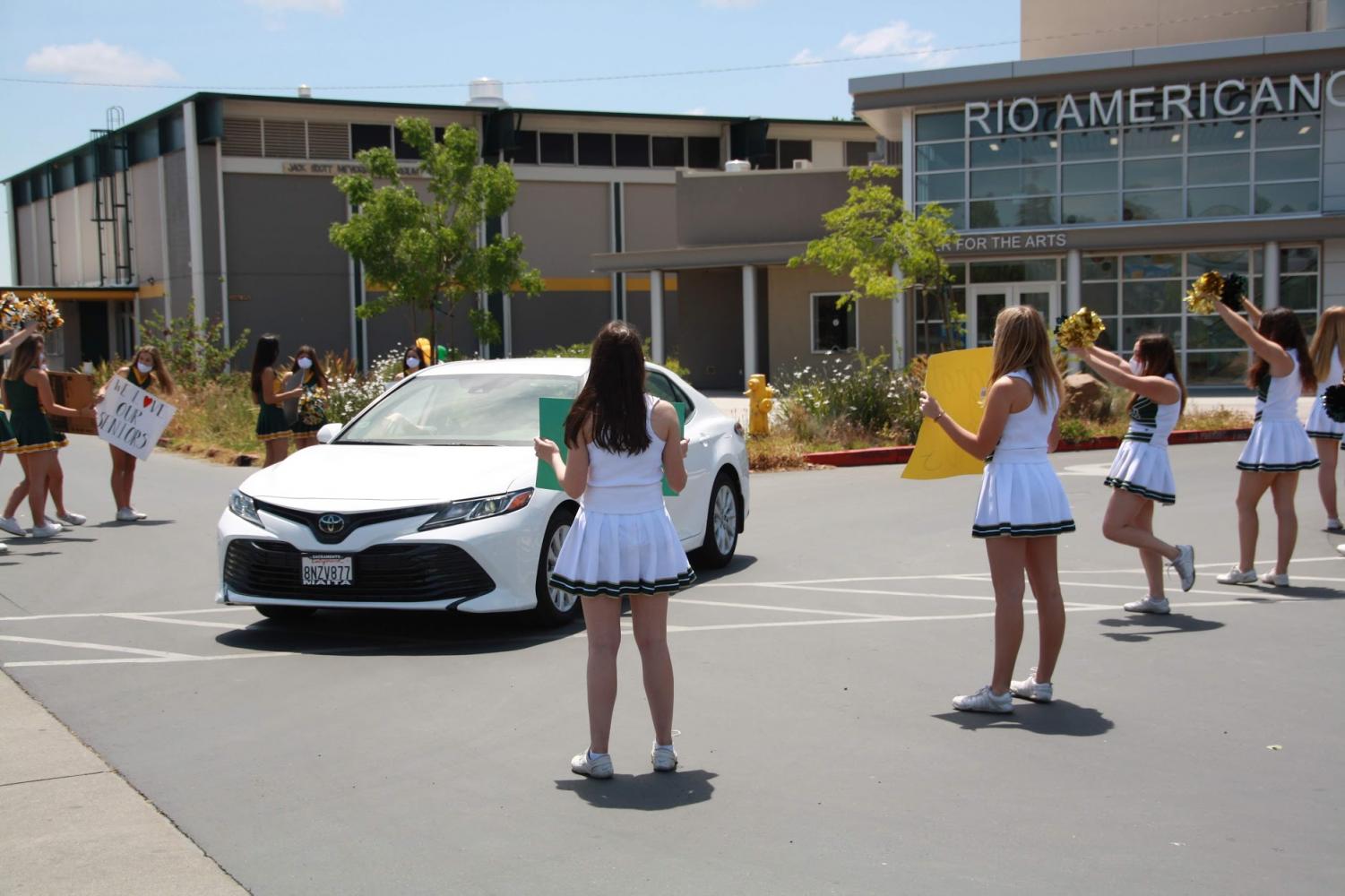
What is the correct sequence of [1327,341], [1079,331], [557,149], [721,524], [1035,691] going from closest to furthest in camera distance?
[1035,691], [1079,331], [1327,341], [721,524], [557,149]

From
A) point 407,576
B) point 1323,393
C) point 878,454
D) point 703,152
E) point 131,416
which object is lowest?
point 878,454

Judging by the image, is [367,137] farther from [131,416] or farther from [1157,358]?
[1157,358]

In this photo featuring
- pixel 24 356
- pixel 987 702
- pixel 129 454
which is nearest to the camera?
pixel 987 702

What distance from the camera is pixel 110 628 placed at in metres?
8.72

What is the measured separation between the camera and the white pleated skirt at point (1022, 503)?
6.30 meters

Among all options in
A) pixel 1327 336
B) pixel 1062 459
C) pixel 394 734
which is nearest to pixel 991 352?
pixel 394 734

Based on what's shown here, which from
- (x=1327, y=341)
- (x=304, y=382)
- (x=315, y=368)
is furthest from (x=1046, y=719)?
(x=304, y=382)

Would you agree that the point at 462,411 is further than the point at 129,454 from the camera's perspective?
No

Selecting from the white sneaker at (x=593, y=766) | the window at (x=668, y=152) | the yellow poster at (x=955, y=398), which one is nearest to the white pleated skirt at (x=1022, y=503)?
the yellow poster at (x=955, y=398)

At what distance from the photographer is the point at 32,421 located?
12.6m

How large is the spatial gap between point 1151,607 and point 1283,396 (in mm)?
2027

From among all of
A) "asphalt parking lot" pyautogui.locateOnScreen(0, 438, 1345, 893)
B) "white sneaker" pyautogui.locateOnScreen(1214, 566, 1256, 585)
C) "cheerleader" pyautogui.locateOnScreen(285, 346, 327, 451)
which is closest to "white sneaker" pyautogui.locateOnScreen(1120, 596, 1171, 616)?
"asphalt parking lot" pyautogui.locateOnScreen(0, 438, 1345, 893)

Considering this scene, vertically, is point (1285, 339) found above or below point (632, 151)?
below

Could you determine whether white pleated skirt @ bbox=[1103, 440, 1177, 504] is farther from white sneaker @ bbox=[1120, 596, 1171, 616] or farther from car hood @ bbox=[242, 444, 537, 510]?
car hood @ bbox=[242, 444, 537, 510]
